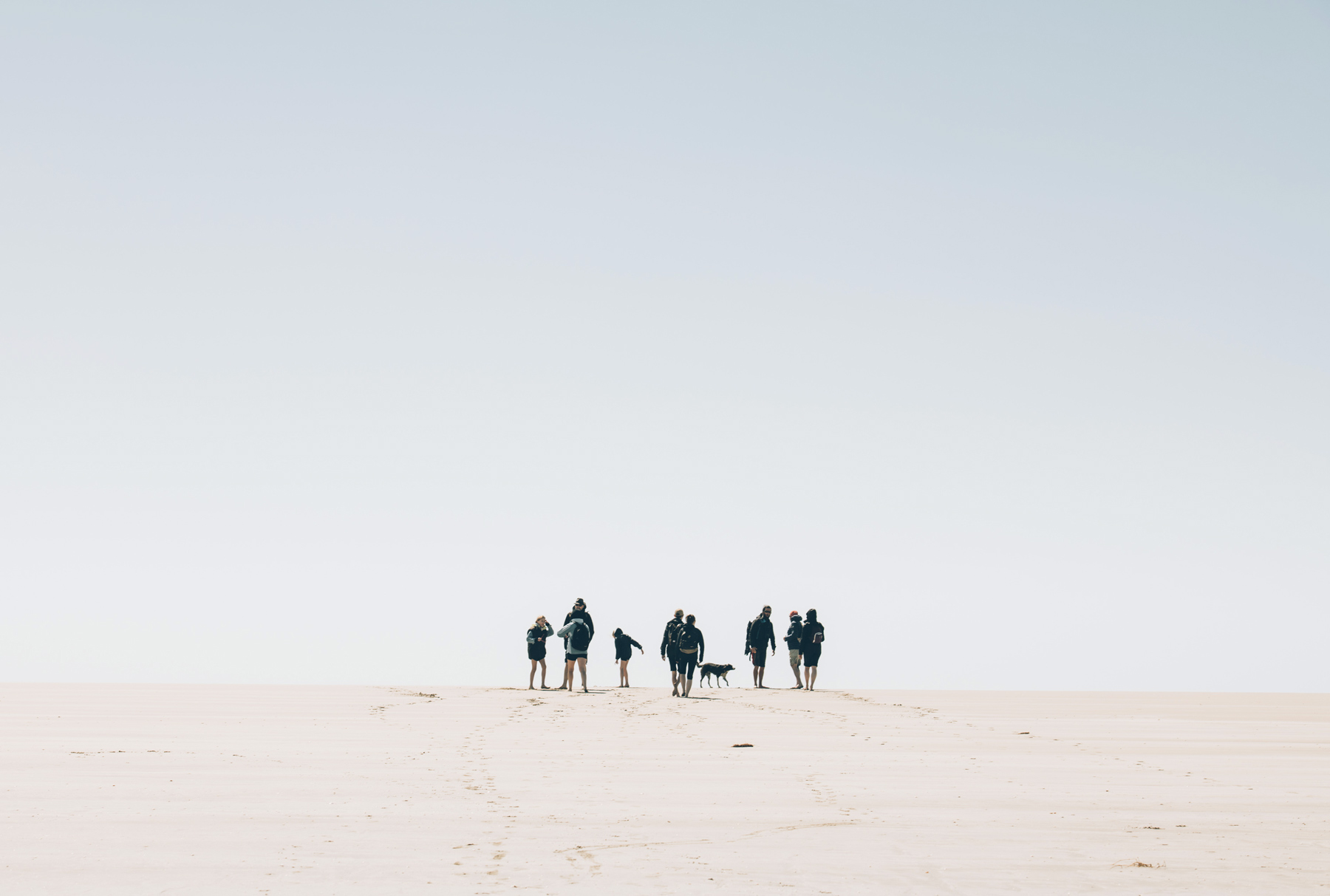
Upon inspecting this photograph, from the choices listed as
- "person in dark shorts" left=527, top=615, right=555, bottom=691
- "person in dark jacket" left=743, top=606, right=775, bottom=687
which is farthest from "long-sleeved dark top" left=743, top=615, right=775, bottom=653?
"person in dark shorts" left=527, top=615, right=555, bottom=691

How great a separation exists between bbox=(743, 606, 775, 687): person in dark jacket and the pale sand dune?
752 centimetres

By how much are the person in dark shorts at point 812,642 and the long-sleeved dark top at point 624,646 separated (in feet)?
14.0

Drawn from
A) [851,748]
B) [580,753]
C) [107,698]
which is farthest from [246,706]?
[851,748]

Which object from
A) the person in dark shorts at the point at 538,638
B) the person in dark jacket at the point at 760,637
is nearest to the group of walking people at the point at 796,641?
the person in dark jacket at the point at 760,637

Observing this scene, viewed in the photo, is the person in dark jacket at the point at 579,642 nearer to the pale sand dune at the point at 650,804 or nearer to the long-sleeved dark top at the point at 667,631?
the long-sleeved dark top at the point at 667,631

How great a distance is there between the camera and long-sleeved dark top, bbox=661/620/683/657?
2855 centimetres

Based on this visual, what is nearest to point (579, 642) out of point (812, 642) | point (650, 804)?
point (812, 642)

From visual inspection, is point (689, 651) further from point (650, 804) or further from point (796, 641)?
point (650, 804)

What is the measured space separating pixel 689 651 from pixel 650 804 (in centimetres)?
1675

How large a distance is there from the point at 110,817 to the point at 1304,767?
14442mm

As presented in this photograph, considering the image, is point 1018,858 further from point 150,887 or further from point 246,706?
point 246,706

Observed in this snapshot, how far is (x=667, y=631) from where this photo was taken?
2880 centimetres

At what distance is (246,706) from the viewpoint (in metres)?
24.4

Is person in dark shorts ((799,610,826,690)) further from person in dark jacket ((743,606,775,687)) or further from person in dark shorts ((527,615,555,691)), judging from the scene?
person in dark shorts ((527,615,555,691))
